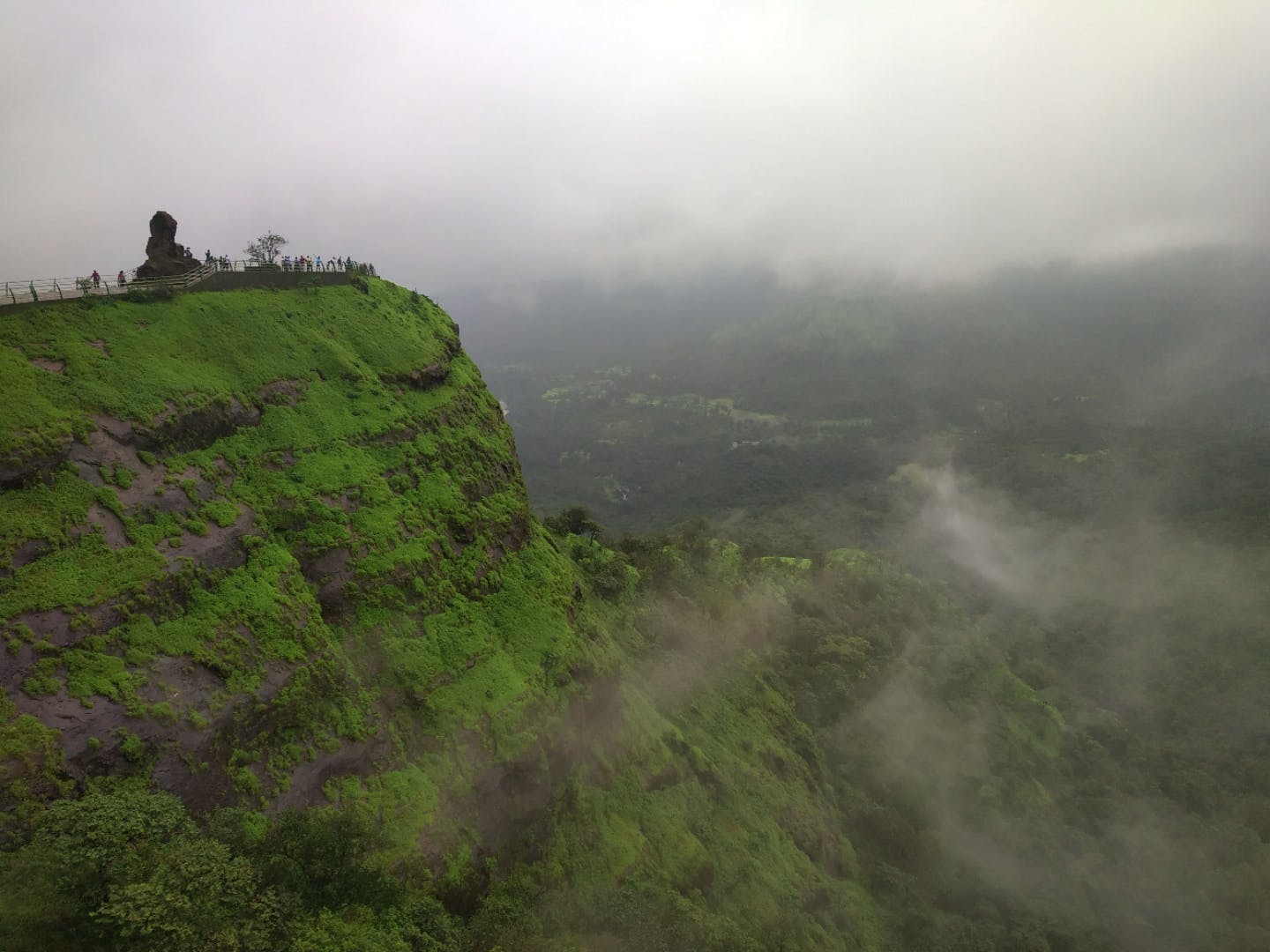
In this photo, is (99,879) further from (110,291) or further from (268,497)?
(110,291)

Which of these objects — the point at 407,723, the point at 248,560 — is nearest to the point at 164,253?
the point at 248,560

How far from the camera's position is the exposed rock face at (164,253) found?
1411 inches

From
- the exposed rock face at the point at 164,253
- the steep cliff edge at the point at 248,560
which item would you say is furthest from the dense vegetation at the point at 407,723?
the exposed rock face at the point at 164,253

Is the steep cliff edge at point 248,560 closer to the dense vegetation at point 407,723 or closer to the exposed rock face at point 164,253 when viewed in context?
the dense vegetation at point 407,723

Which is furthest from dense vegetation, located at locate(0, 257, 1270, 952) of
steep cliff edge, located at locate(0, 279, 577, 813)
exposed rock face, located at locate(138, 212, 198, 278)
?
exposed rock face, located at locate(138, 212, 198, 278)

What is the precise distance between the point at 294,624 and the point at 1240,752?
125635 mm

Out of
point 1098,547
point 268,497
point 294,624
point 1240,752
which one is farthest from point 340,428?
point 1098,547

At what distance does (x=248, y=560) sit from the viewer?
26.8 m

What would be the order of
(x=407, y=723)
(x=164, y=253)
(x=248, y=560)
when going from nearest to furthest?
(x=248, y=560)
(x=407, y=723)
(x=164, y=253)

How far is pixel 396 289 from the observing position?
4722 centimetres

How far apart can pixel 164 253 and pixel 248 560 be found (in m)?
21.9

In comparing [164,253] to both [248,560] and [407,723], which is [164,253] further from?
[407,723]

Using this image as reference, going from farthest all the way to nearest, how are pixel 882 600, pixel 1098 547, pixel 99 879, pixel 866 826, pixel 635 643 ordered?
pixel 1098 547
pixel 882 600
pixel 866 826
pixel 635 643
pixel 99 879

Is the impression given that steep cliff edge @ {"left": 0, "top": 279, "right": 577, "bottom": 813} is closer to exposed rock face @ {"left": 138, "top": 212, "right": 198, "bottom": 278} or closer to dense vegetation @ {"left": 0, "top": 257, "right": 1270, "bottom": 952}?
dense vegetation @ {"left": 0, "top": 257, "right": 1270, "bottom": 952}
